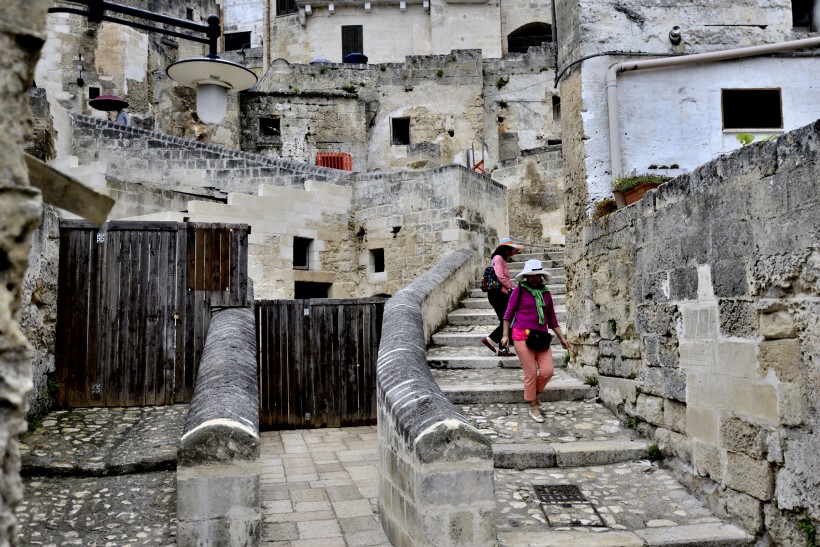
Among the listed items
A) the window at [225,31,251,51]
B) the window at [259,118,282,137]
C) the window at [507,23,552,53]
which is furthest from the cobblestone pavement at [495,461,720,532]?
the window at [225,31,251,51]

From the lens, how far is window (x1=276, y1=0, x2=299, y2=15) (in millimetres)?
29453

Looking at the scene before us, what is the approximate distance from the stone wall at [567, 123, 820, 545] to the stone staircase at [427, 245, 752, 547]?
197 mm

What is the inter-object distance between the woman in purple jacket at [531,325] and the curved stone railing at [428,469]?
1241 millimetres

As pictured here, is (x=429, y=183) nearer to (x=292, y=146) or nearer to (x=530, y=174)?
(x=530, y=174)

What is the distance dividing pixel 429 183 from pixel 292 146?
391 inches

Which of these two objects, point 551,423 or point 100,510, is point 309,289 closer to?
point 551,423

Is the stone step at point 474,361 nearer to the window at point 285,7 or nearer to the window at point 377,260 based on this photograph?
the window at point 377,260

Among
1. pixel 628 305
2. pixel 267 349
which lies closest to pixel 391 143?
pixel 267 349

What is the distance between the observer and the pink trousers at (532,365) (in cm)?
608

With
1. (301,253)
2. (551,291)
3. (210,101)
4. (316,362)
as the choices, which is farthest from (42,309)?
(301,253)

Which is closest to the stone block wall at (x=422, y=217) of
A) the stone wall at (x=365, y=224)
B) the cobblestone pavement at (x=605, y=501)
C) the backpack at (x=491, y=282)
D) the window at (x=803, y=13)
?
the stone wall at (x=365, y=224)

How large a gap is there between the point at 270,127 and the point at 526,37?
1343cm

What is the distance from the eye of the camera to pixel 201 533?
3986mm

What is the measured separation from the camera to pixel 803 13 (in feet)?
25.9
